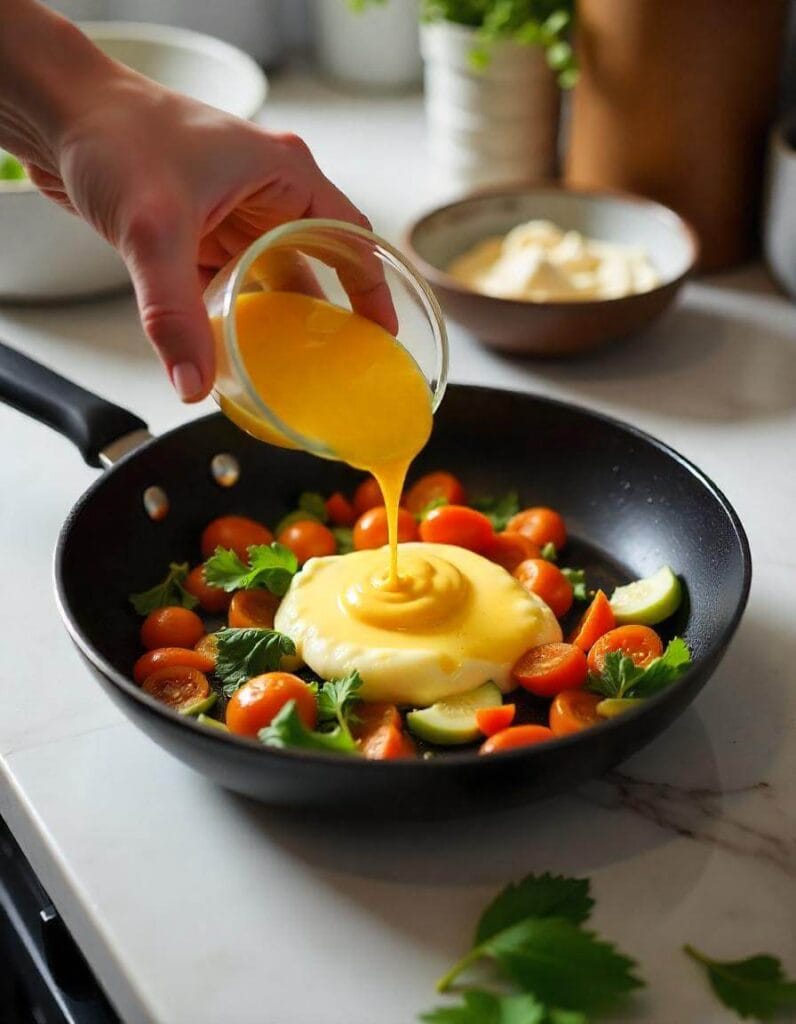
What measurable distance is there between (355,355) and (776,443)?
25.0 inches

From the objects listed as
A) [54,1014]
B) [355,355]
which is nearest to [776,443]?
[355,355]

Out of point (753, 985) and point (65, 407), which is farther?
point (65, 407)

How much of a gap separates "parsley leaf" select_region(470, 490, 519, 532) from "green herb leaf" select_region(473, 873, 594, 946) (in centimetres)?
52

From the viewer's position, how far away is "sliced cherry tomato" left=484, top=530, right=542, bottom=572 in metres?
1.35

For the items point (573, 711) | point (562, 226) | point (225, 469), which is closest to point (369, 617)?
point (573, 711)

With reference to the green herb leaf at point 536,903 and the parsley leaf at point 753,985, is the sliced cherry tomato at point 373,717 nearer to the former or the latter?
the green herb leaf at point 536,903

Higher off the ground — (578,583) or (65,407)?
(65,407)

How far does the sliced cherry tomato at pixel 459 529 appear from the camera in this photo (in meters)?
1.35

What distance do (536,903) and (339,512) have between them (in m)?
0.60

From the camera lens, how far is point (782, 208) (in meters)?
1.82

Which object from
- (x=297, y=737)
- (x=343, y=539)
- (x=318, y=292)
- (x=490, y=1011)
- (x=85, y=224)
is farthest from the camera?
(x=85, y=224)

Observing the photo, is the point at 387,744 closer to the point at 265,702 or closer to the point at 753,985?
the point at 265,702

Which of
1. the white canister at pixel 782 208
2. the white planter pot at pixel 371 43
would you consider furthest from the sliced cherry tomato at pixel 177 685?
the white planter pot at pixel 371 43

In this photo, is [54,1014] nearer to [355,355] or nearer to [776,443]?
[355,355]
